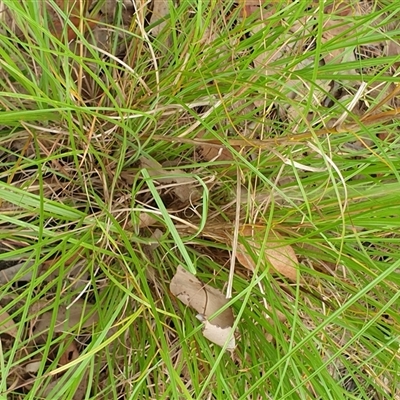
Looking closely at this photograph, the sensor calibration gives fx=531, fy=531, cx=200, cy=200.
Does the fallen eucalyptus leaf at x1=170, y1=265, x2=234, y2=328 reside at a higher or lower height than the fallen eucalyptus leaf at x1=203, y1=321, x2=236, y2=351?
higher

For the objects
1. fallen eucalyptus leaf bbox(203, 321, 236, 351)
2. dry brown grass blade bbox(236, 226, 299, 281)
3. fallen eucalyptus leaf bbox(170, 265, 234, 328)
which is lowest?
fallen eucalyptus leaf bbox(203, 321, 236, 351)

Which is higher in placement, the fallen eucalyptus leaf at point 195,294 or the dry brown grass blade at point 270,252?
the dry brown grass blade at point 270,252

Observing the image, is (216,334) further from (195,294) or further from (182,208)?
(182,208)

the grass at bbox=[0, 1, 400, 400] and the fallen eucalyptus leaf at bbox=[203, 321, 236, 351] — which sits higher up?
the grass at bbox=[0, 1, 400, 400]

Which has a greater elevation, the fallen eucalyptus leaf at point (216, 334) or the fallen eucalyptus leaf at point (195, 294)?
the fallen eucalyptus leaf at point (195, 294)

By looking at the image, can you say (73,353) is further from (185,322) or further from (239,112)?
(239,112)

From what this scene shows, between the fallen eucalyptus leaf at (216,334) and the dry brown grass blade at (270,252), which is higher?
the dry brown grass blade at (270,252)

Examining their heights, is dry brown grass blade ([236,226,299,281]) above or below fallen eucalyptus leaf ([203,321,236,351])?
above

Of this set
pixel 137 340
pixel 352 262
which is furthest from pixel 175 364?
pixel 352 262

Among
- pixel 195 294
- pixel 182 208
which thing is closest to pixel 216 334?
pixel 195 294

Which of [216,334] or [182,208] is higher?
[182,208]

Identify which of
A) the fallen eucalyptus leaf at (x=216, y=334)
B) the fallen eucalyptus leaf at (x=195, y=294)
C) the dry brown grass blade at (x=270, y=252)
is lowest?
the fallen eucalyptus leaf at (x=216, y=334)
